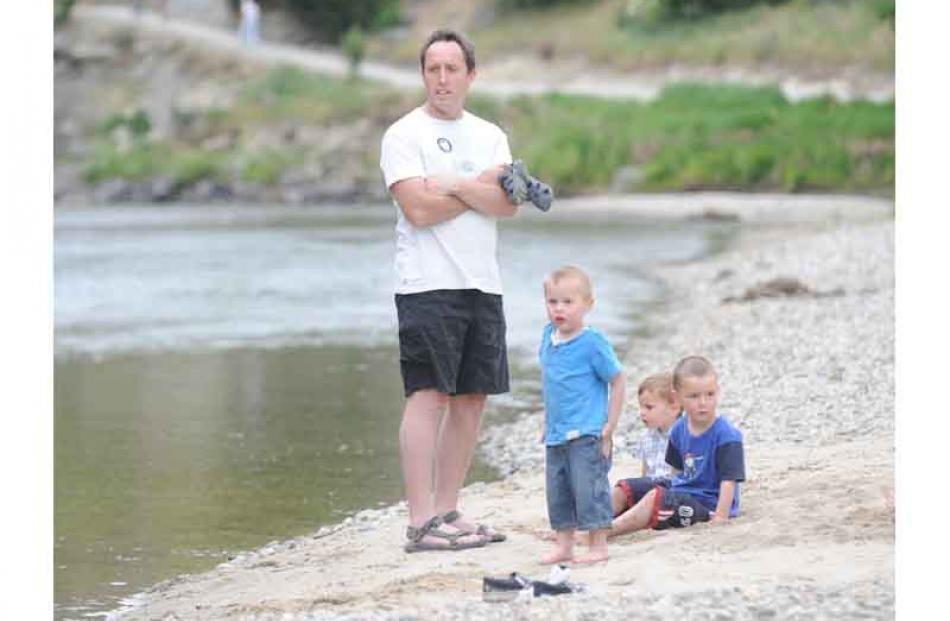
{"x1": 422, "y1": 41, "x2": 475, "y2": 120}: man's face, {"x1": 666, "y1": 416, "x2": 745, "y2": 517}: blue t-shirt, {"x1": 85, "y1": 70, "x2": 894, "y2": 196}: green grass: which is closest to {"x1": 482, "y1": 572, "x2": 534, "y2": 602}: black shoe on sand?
{"x1": 666, "y1": 416, "x2": 745, "y2": 517}: blue t-shirt

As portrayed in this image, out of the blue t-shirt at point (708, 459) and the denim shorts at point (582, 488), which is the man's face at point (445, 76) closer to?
the denim shorts at point (582, 488)

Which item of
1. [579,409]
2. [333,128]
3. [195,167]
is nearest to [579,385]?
[579,409]

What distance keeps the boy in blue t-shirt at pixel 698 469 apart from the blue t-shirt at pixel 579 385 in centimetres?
61

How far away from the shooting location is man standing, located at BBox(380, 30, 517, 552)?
795 centimetres

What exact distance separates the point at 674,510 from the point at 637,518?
0.15 meters

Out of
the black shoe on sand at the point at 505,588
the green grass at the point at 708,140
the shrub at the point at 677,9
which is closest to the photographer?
the black shoe on sand at the point at 505,588

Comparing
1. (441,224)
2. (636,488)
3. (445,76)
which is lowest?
(636,488)

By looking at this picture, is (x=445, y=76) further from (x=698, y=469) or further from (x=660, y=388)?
(x=698, y=469)

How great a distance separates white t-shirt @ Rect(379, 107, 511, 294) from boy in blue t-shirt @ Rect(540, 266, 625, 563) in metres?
0.53

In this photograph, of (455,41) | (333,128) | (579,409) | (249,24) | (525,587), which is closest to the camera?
(525,587)

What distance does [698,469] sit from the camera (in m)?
8.21

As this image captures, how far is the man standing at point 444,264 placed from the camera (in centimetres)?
795

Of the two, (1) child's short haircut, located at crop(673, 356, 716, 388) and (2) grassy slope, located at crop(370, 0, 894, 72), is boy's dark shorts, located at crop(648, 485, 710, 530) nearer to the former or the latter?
(1) child's short haircut, located at crop(673, 356, 716, 388)

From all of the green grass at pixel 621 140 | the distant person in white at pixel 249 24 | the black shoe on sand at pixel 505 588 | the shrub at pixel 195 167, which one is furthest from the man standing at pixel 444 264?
the distant person in white at pixel 249 24
